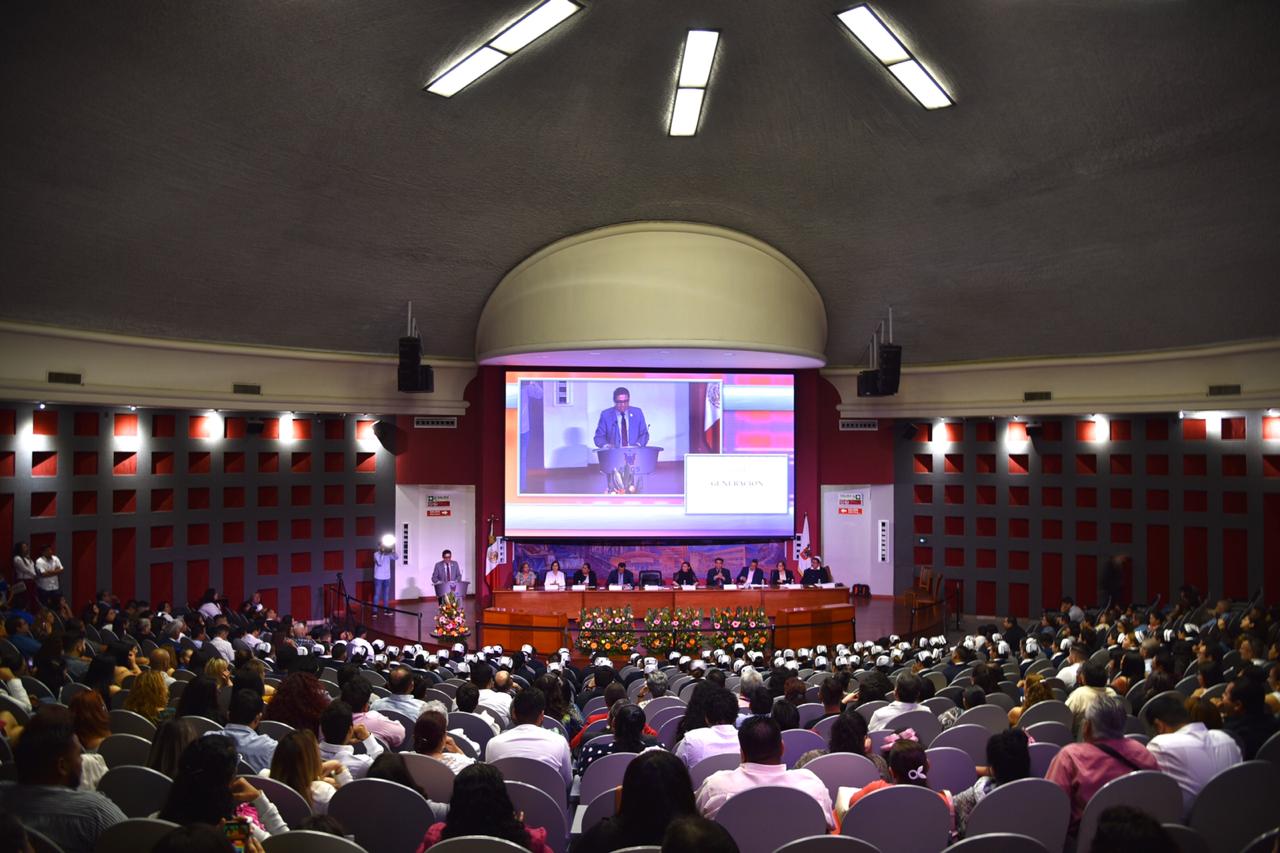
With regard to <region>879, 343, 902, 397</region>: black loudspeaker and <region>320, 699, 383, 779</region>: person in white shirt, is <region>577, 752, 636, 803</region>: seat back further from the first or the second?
<region>879, 343, 902, 397</region>: black loudspeaker

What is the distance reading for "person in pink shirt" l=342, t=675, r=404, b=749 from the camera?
18.2 feet

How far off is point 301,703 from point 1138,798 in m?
4.03

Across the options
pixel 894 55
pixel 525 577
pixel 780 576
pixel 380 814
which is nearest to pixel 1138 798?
pixel 380 814

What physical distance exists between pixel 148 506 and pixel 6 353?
364 cm

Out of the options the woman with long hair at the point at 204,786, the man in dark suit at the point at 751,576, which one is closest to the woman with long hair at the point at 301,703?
the woman with long hair at the point at 204,786

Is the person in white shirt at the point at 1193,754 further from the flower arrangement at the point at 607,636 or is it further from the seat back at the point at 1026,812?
the flower arrangement at the point at 607,636

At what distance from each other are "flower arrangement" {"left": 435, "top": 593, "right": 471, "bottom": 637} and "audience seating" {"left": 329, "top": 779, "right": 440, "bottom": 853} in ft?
35.1

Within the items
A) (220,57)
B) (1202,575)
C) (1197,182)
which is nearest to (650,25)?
(220,57)

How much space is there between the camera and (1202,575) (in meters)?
16.0

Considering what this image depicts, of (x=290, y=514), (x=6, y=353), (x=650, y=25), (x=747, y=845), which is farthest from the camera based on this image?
(x=290, y=514)

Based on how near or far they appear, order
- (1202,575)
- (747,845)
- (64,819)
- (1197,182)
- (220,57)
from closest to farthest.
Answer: (64,819) < (747,845) < (220,57) < (1197,182) < (1202,575)

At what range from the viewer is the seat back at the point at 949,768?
4.80 metres

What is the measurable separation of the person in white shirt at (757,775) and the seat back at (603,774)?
783mm

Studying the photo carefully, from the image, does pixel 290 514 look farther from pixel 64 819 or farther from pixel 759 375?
pixel 64 819
